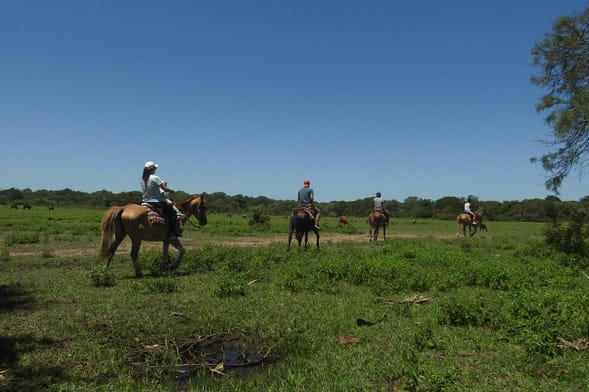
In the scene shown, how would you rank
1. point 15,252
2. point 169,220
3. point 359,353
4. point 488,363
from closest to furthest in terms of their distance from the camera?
point 488,363 < point 359,353 < point 169,220 < point 15,252

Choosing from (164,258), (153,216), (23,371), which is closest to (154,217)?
(153,216)

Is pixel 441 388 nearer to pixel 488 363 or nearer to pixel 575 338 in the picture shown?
pixel 488 363

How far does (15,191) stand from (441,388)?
13006 cm

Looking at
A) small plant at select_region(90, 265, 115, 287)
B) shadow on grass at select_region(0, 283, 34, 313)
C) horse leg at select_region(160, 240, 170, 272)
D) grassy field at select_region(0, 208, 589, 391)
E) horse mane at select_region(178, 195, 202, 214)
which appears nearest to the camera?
grassy field at select_region(0, 208, 589, 391)

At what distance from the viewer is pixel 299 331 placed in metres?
5.69

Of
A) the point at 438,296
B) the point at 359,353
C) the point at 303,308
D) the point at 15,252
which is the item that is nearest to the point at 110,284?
the point at 303,308

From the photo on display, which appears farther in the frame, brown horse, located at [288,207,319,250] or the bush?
the bush

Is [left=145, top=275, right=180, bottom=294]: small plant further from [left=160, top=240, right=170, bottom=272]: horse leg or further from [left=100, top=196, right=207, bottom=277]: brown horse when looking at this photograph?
[left=160, top=240, right=170, bottom=272]: horse leg

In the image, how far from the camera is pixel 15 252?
14.4 meters

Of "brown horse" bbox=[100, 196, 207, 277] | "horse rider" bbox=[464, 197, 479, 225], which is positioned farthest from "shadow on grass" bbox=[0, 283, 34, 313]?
"horse rider" bbox=[464, 197, 479, 225]

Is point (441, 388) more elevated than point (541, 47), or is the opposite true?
point (541, 47)

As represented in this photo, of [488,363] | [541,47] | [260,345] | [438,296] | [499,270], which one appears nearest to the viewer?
[488,363]

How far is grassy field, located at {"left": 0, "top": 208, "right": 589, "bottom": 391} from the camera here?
4.25 meters

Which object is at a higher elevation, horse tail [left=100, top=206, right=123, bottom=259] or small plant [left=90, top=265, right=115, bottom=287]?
horse tail [left=100, top=206, right=123, bottom=259]
